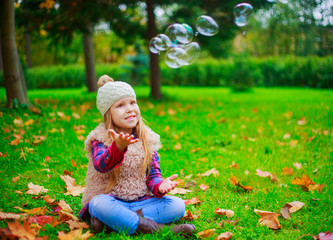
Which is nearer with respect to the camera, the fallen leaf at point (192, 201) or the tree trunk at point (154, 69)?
the fallen leaf at point (192, 201)

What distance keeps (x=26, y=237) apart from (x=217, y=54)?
823cm

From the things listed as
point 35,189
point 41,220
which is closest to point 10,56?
point 35,189

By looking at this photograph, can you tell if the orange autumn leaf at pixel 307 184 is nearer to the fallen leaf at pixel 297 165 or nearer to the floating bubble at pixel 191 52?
the fallen leaf at pixel 297 165

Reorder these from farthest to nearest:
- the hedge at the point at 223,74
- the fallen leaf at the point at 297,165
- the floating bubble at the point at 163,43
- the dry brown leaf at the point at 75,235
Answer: the hedge at the point at 223,74, the floating bubble at the point at 163,43, the fallen leaf at the point at 297,165, the dry brown leaf at the point at 75,235

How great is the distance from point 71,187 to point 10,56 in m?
3.86

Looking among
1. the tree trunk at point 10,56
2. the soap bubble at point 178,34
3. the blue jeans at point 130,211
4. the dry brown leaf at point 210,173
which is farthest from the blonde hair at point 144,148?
the tree trunk at point 10,56

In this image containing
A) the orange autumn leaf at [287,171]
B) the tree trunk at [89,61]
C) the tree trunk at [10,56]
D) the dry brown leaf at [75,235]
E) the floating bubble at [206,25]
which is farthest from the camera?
the tree trunk at [89,61]

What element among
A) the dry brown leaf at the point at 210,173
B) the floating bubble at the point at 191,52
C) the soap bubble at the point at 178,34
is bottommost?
the dry brown leaf at the point at 210,173

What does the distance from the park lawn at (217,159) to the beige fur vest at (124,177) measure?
0.29 m

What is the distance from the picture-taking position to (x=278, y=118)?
6.04m

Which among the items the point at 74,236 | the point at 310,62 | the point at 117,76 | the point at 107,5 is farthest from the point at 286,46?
the point at 74,236

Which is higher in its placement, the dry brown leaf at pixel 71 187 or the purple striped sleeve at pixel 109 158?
the purple striped sleeve at pixel 109 158

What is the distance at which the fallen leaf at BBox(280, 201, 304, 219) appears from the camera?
7.68ft

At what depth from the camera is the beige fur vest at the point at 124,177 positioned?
2207 mm
